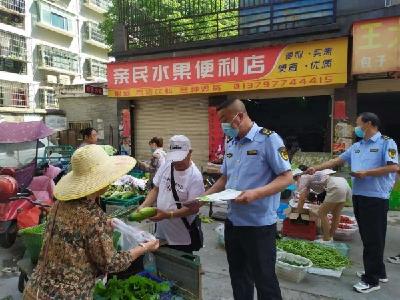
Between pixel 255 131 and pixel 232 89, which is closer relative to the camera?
pixel 255 131

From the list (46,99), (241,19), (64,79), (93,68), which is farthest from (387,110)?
(93,68)

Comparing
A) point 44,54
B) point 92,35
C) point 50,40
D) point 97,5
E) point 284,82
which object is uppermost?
point 97,5

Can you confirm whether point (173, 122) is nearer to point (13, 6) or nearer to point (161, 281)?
point (161, 281)

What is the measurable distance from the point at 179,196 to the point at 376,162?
240cm

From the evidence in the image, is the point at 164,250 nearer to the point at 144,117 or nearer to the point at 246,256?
the point at 246,256

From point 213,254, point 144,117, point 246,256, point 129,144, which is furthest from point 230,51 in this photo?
point 246,256

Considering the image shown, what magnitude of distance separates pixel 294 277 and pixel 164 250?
2.23 meters

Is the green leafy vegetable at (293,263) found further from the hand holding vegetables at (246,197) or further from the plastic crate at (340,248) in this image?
the hand holding vegetables at (246,197)

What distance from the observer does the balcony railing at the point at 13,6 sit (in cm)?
2462

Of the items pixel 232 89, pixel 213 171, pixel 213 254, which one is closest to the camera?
pixel 213 254

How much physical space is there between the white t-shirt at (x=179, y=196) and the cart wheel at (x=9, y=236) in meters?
3.06

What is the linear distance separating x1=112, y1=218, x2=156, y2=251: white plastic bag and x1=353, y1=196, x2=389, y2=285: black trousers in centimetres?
269

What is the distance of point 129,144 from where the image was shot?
40.3 feet

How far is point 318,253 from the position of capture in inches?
189
